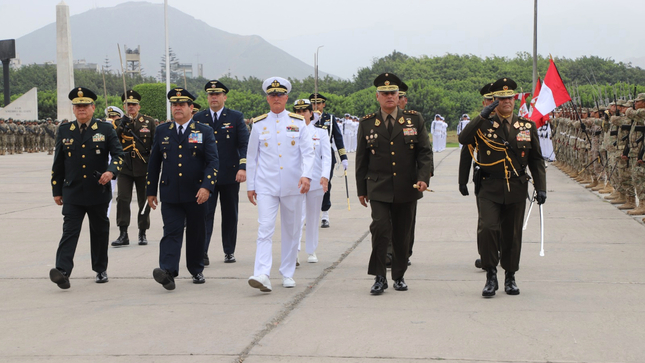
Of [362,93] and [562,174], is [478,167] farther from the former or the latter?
[362,93]

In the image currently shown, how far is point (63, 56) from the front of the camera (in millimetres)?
52031

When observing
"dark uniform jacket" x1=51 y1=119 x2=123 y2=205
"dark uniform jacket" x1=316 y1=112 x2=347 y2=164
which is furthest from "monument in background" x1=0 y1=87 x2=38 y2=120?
"dark uniform jacket" x1=51 y1=119 x2=123 y2=205

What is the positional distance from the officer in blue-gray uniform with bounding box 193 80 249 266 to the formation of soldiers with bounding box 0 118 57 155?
120 feet

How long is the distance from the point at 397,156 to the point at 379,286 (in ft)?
4.00

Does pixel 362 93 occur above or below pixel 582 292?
above

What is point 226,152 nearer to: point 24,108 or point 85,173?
point 85,173

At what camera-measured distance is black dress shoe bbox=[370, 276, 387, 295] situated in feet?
23.0

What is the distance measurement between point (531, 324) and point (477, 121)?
2003 mm

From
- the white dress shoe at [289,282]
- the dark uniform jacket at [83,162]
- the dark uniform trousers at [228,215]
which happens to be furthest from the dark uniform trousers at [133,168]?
the white dress shoe at [289,282]

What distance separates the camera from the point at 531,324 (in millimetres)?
5879

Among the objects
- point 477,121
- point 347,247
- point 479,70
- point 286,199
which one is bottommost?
point 347,247

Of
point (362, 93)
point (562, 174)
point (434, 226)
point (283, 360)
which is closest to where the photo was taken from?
point (283, 360)

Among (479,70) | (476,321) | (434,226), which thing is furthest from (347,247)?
(479,70)

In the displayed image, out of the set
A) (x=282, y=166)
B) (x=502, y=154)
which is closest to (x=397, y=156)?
(x=502, y=154)
